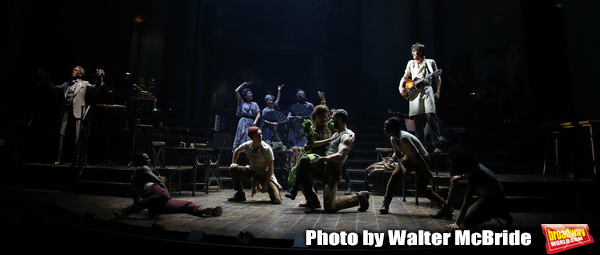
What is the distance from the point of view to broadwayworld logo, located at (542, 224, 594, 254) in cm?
289

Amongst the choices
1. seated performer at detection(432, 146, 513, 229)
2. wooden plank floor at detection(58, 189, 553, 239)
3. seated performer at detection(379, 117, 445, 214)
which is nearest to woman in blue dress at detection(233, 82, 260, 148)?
wooden plank floor at detection(58, 189, 553, 239)

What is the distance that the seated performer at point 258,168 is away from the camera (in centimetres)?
522

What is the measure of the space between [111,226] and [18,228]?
67.6 inches

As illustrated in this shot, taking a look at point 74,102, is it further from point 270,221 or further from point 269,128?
point 270,221

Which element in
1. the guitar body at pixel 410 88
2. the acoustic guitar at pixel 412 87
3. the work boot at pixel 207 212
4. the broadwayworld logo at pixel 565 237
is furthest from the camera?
the guitar body at pixel 410 88

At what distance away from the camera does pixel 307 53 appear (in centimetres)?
1414

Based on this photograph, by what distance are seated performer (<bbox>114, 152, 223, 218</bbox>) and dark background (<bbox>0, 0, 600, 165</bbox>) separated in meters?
4.27

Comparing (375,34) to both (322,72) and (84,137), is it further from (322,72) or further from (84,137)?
(84,137)

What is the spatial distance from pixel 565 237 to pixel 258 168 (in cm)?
416

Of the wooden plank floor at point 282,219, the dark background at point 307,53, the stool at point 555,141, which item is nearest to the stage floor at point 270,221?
the wooden plank floor at point 282,219

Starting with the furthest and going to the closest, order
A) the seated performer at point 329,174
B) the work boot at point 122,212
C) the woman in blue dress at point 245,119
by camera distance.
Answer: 1. the woman in blue dress at point 245,119
2. the seated performer at point 329,174
3. the work boot at point 122,212

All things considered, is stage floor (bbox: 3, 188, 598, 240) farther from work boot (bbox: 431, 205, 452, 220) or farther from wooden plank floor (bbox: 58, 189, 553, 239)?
work boot (bbox: 431, 205, 452, 220)

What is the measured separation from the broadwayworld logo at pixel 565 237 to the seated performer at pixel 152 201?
12.1ft

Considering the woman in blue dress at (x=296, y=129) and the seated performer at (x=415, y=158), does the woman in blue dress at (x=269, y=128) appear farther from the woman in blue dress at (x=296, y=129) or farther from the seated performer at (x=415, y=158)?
the seated performer at (x=415, y=158)
